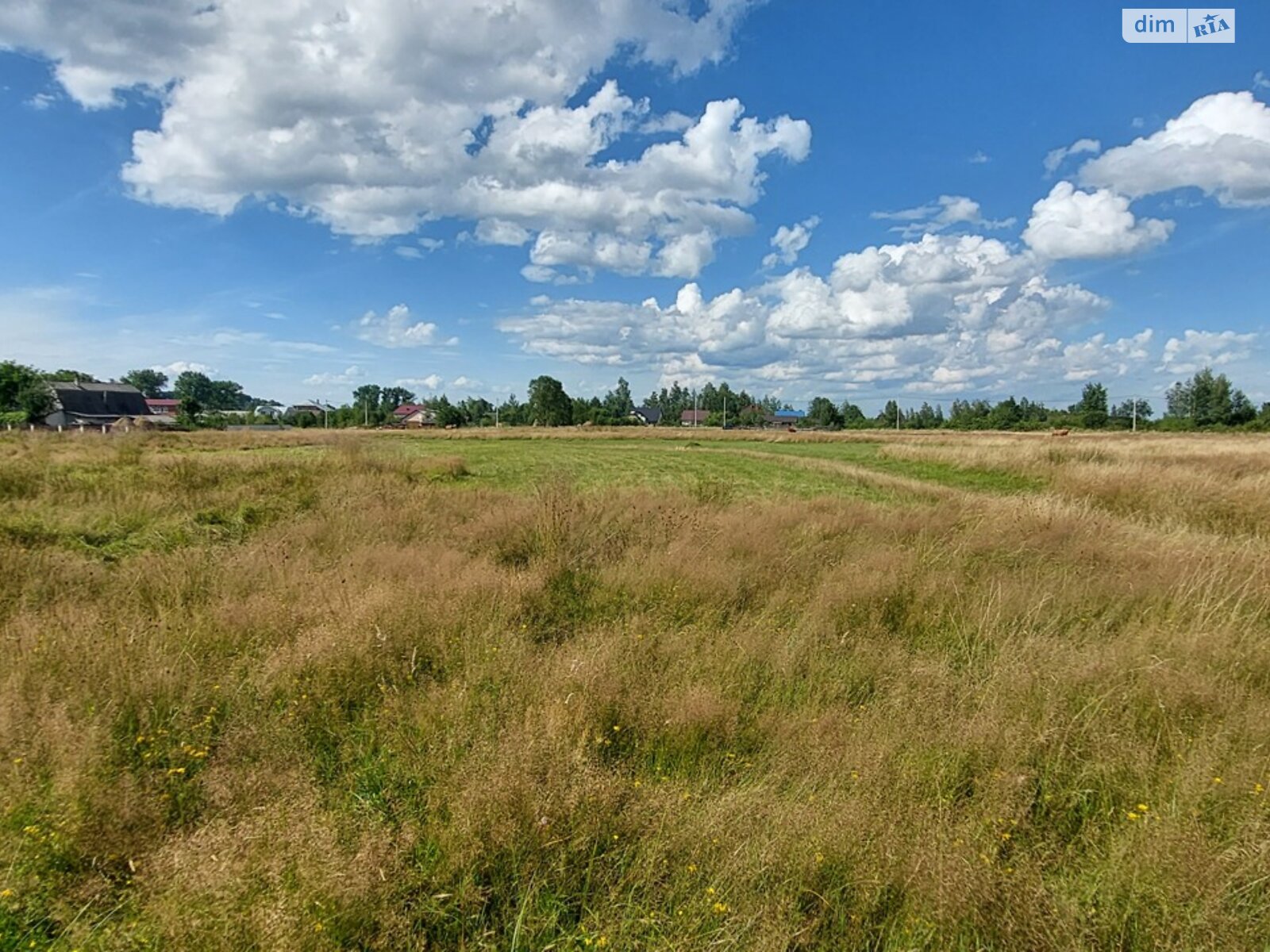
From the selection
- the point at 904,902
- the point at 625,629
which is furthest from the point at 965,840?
the point at 625,629

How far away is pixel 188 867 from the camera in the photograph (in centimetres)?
248

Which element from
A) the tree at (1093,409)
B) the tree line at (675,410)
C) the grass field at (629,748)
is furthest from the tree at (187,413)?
the tree at (1093,409)

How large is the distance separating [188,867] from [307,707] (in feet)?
5.15

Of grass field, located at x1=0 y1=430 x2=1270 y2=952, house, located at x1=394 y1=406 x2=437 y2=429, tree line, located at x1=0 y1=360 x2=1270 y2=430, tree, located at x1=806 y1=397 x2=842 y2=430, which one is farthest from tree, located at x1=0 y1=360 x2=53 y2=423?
tree, located at x1=806 y1=397 x2=842 y2=430

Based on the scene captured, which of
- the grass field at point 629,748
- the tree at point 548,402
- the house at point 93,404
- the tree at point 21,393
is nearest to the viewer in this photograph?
the grass field at point 629,748

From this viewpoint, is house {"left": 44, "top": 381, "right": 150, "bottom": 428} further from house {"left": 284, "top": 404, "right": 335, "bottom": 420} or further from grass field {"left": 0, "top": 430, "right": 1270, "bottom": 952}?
grass field {"left": 0, "top": 430, "right": 1270, "bottom": 952}

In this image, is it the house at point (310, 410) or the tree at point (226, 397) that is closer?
the house at point (310, 410)

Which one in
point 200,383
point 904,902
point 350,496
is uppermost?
point 200,383

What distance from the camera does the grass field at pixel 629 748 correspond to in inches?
97.7

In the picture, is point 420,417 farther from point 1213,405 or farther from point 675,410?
point 1213,405

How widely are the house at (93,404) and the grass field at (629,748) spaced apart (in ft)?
330

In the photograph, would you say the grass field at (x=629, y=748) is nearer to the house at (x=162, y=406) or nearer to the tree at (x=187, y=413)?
the tree at (x=187, y=413)

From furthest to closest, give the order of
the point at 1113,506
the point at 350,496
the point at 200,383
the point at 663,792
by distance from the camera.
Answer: the point at 200,383, the point at 1113,506, the point at 350,496, the point at 663,792

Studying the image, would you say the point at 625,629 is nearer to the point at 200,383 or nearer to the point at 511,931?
the point at 511,931
